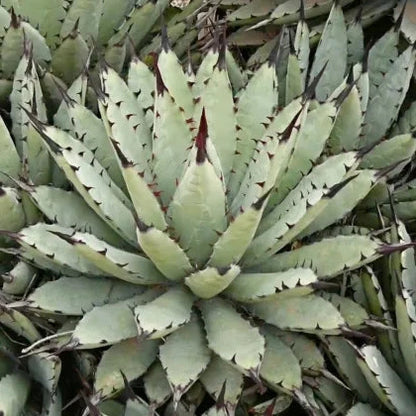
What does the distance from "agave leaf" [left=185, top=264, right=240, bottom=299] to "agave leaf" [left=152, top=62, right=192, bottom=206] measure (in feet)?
0.55

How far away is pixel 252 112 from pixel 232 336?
40 centimetres

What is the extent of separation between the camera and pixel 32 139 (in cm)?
141

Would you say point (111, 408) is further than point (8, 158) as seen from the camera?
No

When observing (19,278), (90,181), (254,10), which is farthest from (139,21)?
(19,278)

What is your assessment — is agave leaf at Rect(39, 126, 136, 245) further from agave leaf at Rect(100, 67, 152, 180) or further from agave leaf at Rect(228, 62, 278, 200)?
agave leaf at Rect(228, 62, 278, 200)

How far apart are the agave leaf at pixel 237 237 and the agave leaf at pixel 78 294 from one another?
6.7 inches

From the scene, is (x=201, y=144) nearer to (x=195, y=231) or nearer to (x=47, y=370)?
(x=195, y=231)

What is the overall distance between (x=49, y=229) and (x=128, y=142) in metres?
0.20

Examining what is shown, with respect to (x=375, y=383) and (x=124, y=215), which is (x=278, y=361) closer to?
(x=375, y=383)

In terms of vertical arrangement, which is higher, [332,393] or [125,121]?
[125,121]

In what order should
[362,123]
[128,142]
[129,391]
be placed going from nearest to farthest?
[129,391] → [128,142] → [362,123]

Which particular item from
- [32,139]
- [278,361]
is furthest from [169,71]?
[278,361]

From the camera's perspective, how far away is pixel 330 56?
1.60 meters

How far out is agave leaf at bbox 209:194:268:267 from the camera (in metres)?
1.18
